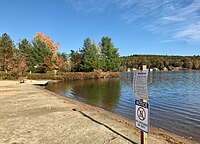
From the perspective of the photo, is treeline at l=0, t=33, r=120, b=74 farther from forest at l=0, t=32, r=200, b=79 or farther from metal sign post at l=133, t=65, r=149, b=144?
metal sign post at l=133, t=65, r=149, b=144

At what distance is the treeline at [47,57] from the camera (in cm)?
6125

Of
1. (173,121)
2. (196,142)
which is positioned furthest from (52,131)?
(173,121)

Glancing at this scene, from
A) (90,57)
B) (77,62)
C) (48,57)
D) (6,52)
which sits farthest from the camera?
(77,62)

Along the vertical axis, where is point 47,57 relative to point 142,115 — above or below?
above

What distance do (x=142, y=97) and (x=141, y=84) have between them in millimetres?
356

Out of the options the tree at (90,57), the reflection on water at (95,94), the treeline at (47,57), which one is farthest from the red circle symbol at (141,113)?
the tree at (90,57)

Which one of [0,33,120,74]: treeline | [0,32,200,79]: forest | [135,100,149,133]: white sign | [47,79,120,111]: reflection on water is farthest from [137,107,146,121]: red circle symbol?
[0,33,120,74]: treeline

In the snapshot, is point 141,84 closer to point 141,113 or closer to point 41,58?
point 141,113

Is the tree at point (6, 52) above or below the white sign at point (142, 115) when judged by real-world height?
above

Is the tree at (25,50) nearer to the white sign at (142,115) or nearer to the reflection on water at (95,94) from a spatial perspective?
the reflection on water at (95,94)

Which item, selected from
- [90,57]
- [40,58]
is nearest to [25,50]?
[40,58]

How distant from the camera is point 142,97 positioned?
584 centimetres

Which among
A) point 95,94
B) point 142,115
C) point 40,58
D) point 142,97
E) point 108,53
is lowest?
point 95,94

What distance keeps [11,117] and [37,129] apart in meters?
3.12
